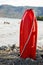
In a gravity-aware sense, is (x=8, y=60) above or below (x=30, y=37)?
below

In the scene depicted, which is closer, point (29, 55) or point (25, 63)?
point (25, 63)

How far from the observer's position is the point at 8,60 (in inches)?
299

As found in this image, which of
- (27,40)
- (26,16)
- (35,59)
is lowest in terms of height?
(35,59)

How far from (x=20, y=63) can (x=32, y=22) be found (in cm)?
109

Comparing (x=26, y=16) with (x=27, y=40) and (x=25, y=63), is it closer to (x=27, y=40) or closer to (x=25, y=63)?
(x=27, y=40)

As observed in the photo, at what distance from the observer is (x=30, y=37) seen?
761cm

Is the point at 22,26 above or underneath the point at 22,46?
above

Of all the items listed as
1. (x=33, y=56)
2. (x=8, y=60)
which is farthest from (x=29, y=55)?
(x=8, y=60)

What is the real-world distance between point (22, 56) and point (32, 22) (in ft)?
3.11

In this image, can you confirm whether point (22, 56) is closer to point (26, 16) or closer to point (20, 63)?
point (20, 63)

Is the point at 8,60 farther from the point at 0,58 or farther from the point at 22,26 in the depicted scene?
the point at 22,26

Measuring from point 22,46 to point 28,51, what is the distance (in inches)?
8.0

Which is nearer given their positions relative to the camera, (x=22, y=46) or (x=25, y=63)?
(x=25, y=63)

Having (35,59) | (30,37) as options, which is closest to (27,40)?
(30,37)
